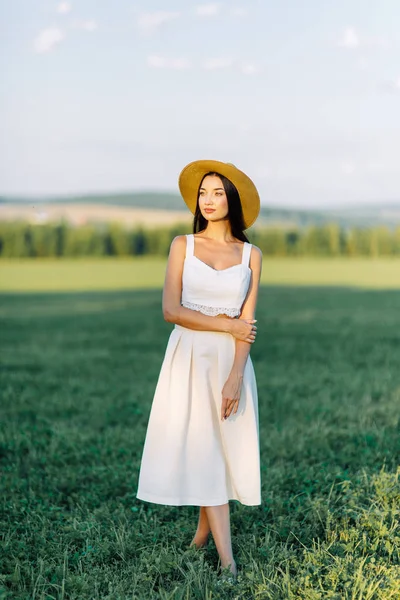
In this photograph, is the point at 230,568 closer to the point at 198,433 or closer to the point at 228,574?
the point at 228,574

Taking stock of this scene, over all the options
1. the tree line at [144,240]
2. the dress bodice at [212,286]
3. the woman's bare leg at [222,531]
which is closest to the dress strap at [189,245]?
the dress bodice at [212,286]

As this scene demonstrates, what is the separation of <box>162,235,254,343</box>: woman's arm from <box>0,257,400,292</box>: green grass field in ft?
113

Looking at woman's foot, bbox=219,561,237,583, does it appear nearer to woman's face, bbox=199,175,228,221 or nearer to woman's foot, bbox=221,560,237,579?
woman's foot, bbox=221,560,237,579

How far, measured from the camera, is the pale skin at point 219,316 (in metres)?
4.64

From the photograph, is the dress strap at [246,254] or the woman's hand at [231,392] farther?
the dress strap at [246,254]

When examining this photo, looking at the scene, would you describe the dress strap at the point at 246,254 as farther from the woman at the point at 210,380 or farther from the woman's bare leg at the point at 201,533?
the woman's bare leg at the point at 201,533

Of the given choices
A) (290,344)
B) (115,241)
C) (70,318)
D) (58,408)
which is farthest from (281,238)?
(58,408)

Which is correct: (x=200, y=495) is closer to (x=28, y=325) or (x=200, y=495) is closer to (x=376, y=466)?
(x=376, y=466)

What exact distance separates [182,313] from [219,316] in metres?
0.23

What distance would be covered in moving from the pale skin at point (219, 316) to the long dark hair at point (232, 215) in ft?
0.08

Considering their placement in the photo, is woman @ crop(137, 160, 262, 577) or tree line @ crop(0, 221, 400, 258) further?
tree line @ crop(0, 221, 400, 258)

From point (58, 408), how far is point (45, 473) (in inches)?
112

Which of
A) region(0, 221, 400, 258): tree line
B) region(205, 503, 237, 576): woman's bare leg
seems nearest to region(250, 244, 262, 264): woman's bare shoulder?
region(205, 503, 237, 576): woman's bare leg

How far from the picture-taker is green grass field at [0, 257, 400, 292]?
4178 centimetres
